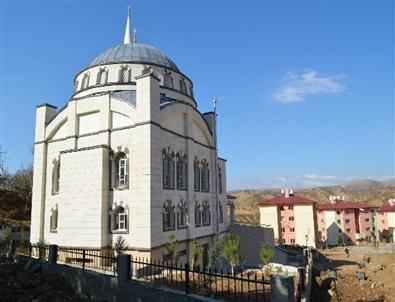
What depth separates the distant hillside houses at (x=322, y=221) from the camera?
50781 mm

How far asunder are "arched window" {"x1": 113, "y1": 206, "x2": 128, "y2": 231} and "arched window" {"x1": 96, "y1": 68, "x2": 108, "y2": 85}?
921cm

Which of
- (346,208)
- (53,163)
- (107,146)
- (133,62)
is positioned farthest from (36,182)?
(346,208)

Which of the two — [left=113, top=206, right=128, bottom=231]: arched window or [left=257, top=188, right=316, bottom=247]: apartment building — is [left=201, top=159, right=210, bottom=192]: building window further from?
[left=257, top=188, right=316, bottom=247]: apartment building

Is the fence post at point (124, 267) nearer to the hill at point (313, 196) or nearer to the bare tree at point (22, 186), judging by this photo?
the bare tree at point (22, 186)

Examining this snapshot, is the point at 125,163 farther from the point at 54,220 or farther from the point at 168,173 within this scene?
the point at 54,220

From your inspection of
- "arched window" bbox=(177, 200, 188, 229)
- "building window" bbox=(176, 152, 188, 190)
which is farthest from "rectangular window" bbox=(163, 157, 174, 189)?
"arched window" bbox=(177, 200, 188, 229)

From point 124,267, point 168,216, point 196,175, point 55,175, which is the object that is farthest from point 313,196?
point 124,267

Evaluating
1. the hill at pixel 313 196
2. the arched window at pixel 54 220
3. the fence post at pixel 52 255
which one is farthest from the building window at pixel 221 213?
the hill at pixel 313 196

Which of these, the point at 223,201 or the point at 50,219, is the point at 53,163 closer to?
the point at 50,219

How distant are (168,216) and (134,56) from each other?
11.4m

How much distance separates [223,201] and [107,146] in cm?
1300

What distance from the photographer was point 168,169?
774 inches

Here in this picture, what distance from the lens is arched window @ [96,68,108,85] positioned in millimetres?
23116

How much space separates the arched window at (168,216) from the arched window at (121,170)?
2.51m
